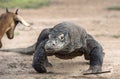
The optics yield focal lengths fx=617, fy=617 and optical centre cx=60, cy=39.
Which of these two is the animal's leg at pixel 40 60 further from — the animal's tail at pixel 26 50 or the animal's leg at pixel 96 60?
the animal's tail at pixel 26 50

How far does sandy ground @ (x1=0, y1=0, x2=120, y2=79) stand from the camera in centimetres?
1054

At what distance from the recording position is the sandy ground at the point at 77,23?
1054cm

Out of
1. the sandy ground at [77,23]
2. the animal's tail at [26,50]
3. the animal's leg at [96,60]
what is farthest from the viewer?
the animal's tail at [26,50]

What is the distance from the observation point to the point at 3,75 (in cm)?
1043

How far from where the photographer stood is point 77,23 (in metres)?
19.3

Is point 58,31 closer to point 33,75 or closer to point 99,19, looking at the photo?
point 33,75

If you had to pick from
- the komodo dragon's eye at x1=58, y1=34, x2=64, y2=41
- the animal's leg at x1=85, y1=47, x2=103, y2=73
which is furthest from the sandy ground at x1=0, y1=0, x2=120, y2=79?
the komodo dragon's eye at x1=58, y1=34, x2=64, y2=41

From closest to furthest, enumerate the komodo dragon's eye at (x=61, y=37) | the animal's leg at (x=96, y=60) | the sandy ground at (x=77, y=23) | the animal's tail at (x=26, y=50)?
the komodo dragon's eye at (x=61, y=37)
the animal's leg at (x=96, y=60)
the sandy ground at (x=77, y=23)
the animal's tail at (x=26, y=50)

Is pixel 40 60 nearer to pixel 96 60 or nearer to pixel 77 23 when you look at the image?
pixel 96 60

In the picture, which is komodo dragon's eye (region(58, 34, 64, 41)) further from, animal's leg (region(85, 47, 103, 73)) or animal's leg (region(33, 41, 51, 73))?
animal's leg (region(85, 47, 103, 73))

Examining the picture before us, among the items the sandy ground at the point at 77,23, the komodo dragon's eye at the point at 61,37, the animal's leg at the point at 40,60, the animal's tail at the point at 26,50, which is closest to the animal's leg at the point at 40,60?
the animal's leg at the point at 40,60

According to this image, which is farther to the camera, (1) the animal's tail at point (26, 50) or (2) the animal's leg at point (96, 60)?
(1) the animal's tail at point (26, 50)

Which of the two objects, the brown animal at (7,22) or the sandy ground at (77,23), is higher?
the brown animal at (7,22)

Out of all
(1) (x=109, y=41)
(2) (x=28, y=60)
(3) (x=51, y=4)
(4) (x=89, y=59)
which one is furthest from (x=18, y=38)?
(3) (x=51, y=4)
